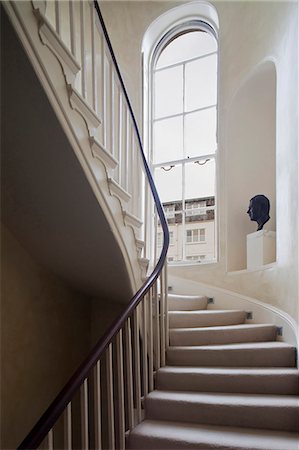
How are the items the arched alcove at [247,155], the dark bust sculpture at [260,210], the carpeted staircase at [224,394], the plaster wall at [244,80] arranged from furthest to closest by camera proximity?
the arched alcove at [247,155]
the dark bust sculpture at [260,210]
the plaster wall at [244,80]
the carpeted staircase at [224,394]

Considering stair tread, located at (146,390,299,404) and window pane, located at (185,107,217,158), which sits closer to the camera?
stair tread, located at (146,390,299,404)

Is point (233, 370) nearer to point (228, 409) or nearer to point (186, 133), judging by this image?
point (228, 409)

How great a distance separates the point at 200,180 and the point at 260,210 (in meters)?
1.18

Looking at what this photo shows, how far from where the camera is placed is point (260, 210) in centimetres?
396

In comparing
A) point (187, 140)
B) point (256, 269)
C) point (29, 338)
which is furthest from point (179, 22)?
point (29, 338)

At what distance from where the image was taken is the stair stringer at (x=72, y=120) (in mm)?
1610

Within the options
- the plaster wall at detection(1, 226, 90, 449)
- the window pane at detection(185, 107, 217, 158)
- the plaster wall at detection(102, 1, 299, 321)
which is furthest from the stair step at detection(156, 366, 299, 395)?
the window pane at detection(185, 107, 217, 158)

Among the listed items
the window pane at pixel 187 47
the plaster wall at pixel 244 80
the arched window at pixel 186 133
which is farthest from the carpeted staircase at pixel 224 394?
the window pane at pixel 187 47

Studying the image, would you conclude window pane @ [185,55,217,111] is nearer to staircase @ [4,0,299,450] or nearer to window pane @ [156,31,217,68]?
window pane @ [156,31,217,68]

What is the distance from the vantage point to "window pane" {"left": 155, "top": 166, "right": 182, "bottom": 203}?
16.7 ft

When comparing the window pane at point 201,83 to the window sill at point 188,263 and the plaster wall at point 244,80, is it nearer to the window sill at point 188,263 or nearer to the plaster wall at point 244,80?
the plaster wall at point 244,80

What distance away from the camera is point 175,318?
350 cm

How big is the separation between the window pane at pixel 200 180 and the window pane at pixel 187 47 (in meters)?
1.58

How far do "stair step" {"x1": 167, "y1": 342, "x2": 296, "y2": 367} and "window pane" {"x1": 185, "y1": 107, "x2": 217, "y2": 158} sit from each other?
8.87 feet
